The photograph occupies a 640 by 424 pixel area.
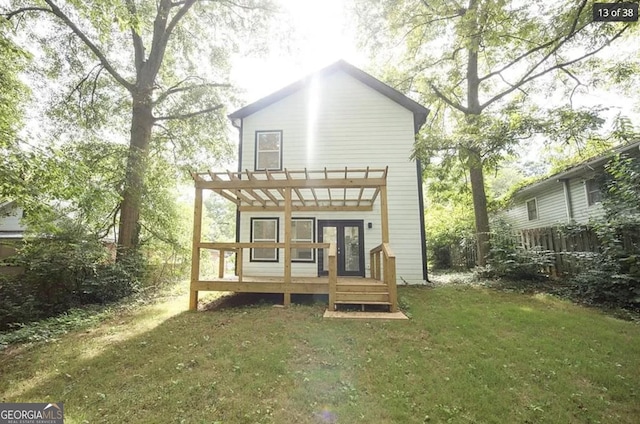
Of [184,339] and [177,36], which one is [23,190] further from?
[177,36]

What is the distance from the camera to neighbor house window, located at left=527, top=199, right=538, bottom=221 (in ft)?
45.2

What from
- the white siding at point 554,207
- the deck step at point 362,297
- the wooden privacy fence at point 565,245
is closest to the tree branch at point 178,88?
the deck step at point 362,297

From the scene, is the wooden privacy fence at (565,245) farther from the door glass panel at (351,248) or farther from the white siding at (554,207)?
the door glass panel at (351,248)

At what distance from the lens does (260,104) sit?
10.3 metres

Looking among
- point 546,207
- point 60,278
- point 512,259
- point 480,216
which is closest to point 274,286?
point 60,278

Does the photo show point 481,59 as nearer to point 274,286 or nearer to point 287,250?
point 287,250

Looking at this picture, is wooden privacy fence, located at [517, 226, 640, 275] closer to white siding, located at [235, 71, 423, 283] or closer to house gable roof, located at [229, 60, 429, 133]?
white siding, located at [235, 71, 423, 283]

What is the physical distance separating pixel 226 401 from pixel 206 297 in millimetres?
5556

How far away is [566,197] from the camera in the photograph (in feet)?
37.5

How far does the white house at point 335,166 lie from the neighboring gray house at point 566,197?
15.1 ft

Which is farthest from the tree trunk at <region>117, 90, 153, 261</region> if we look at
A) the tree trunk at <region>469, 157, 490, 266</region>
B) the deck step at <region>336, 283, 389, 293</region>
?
the tree trunk at <region>469, 157, 490, 266</region>

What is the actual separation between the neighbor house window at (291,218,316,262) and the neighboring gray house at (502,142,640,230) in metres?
7.21

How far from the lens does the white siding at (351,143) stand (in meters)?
9.37

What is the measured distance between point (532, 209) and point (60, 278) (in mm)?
17769
